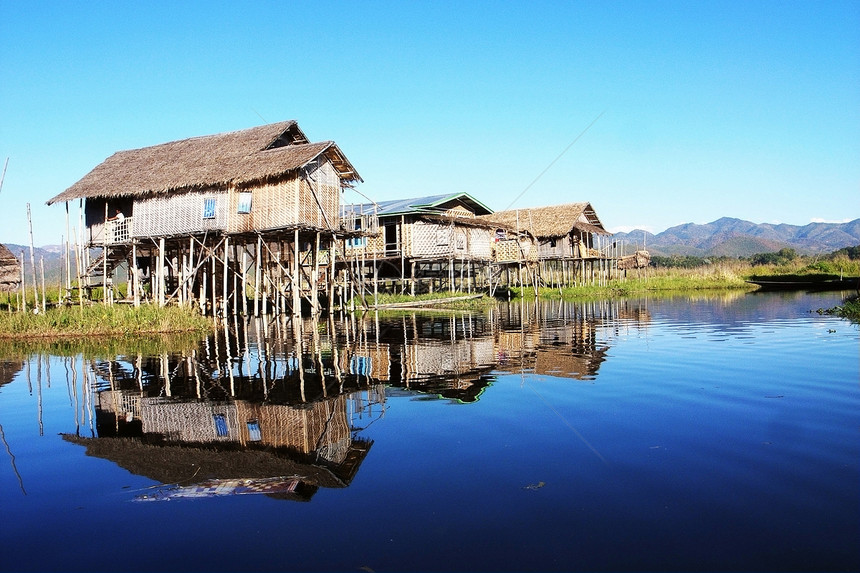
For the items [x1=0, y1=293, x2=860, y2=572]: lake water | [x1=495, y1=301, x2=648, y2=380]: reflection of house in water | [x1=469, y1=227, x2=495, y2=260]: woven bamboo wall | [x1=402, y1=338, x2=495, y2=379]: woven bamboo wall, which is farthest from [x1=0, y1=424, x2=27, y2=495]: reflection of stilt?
[x1=469, y1=227, x2=495, y2=260]: woven bamboo wall

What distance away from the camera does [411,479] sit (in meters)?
5.47

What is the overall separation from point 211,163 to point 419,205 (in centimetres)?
1176

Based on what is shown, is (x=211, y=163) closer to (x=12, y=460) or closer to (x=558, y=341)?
(x=558, y=341)

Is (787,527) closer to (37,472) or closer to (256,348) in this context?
(37,472)

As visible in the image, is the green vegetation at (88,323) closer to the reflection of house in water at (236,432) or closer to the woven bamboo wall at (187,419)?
the reflection of house in water at (236,432)

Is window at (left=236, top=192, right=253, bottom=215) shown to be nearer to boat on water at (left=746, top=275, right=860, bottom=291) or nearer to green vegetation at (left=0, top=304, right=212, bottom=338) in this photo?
green vegetation at (left=0, top=304, right=212, bottom=338)

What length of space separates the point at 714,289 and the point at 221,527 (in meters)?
43.4

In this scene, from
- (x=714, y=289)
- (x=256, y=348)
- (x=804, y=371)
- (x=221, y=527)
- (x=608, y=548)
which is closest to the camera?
(x=608, y=548)

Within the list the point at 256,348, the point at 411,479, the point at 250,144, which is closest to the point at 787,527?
the point at 411,479

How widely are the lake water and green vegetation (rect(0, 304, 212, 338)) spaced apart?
6.18 meters

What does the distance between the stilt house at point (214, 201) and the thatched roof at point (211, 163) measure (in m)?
0.05

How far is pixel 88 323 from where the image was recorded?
58.6 ft

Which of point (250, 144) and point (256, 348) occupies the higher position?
point (250, 144)

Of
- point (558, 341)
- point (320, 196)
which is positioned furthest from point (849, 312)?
point (320, 196)
